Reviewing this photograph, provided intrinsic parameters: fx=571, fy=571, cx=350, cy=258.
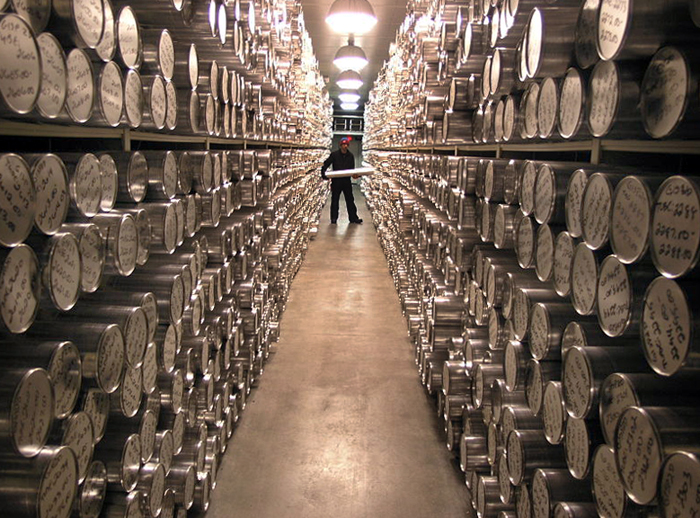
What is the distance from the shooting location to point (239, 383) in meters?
3.53

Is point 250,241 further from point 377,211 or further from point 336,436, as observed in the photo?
point 377,211

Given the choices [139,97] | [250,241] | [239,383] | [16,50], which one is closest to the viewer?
[16,50]

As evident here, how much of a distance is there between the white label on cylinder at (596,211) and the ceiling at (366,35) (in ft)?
24.2

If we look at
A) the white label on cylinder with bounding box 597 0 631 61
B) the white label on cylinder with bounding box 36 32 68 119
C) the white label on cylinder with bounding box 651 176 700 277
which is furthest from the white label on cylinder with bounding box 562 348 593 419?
the white label on cylinder with bounding box 36 32 68 119

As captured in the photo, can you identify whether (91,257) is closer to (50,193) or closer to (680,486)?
(50,193)

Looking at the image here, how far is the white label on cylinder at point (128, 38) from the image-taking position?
5.47ft

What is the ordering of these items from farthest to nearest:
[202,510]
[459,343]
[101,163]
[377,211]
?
[377,211]
[459,343]
[202,510]
[101,163]

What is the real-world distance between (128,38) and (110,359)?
3.11ft

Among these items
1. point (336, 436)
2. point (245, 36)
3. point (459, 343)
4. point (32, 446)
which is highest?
point (245, 36)

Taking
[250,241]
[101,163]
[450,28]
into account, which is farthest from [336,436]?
[450,28]

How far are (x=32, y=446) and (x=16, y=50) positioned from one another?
810 millimetres

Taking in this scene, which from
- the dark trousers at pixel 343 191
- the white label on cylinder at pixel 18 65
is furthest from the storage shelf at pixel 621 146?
the dark trousers at pixel 343 191

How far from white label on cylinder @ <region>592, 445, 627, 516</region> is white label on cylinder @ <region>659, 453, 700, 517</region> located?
0.66 feet

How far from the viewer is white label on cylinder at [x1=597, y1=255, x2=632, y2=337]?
1259mm
